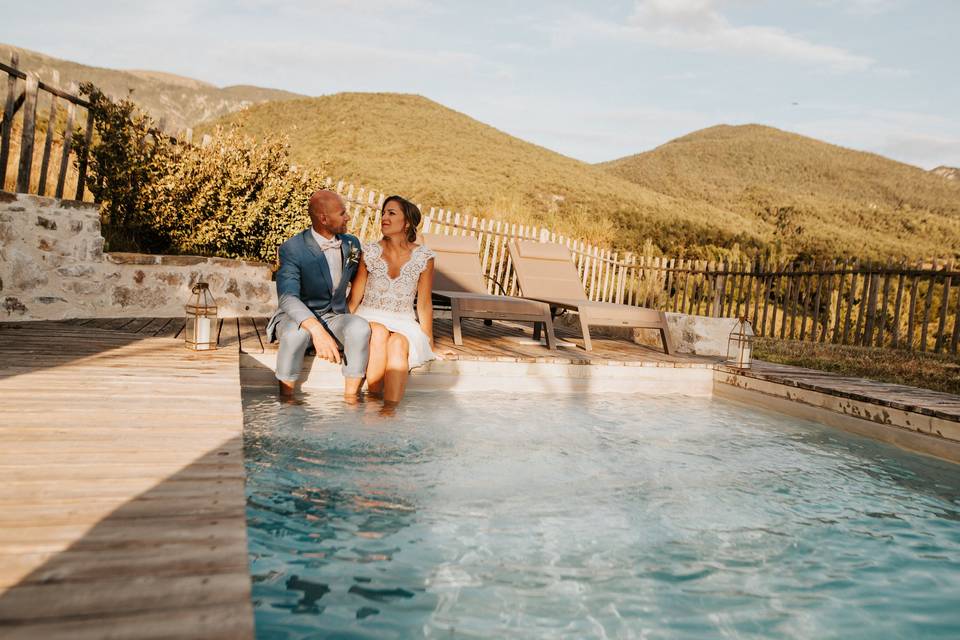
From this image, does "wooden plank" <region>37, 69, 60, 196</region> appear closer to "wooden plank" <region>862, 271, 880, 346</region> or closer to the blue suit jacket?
A: the blue suit jacket

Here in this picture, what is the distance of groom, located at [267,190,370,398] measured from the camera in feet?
14.5

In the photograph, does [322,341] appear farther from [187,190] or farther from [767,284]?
[767,284]

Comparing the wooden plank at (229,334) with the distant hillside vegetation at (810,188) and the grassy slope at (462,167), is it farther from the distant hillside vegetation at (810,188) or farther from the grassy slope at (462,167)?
the distant hillside vegetation at (810,188)

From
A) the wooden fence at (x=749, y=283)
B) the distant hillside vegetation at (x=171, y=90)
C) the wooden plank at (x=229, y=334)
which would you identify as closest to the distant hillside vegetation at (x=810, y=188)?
the wooden fence at (x=749, y=283)

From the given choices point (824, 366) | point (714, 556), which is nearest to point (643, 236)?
point (824, 366)

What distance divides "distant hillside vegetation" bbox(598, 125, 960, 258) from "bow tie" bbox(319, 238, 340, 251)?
897 inches

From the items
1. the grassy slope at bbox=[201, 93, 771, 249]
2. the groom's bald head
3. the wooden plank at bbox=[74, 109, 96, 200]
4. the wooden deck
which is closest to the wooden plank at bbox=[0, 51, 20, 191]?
the wooden plank at bbox=[74, 109, 96, 200]

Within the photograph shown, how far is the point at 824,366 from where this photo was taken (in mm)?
7586

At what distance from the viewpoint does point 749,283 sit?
1031 centimetres

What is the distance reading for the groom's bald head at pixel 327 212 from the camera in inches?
182

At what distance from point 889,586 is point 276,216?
6.94m

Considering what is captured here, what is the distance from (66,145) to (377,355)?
4164 millimetres

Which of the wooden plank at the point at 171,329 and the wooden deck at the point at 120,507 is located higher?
the wooden plank at the point at 171,329

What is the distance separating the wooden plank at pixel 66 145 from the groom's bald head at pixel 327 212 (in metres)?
3.28
